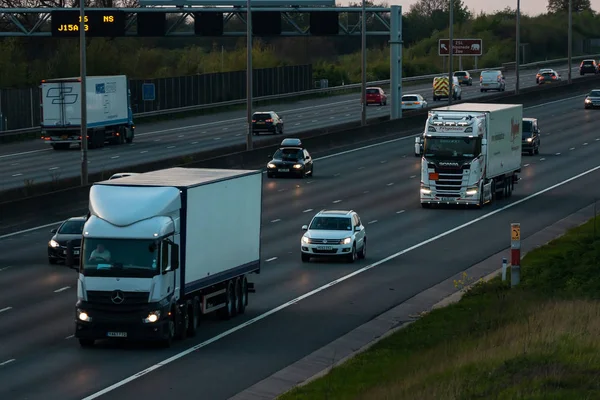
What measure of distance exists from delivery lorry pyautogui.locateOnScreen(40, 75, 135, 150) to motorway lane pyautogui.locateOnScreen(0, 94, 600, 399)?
646 inches

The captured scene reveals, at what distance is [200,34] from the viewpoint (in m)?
88.5

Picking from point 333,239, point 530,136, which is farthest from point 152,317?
point 530,136

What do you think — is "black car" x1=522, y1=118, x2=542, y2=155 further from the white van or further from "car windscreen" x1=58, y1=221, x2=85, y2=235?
the white van

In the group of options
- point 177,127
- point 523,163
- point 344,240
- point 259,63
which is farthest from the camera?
point 259,63

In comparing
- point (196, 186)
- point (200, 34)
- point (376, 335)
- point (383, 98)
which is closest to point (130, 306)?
point (196, 186)

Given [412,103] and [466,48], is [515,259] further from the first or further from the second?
[466,48]

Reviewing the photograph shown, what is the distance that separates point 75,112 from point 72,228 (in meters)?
38.8

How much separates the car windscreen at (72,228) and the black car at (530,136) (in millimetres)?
37469

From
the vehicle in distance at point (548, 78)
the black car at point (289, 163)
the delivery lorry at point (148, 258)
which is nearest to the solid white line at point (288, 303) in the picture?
the delivery lorry at point (148, 258)

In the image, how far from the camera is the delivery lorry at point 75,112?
253 feet

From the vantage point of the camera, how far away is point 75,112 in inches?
3031

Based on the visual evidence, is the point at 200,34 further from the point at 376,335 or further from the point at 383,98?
the point at 376,335

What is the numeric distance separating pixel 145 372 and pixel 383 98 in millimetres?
88331

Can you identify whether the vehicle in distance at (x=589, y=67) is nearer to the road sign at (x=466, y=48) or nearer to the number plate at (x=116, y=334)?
the road sign at (x=466, y=48)
